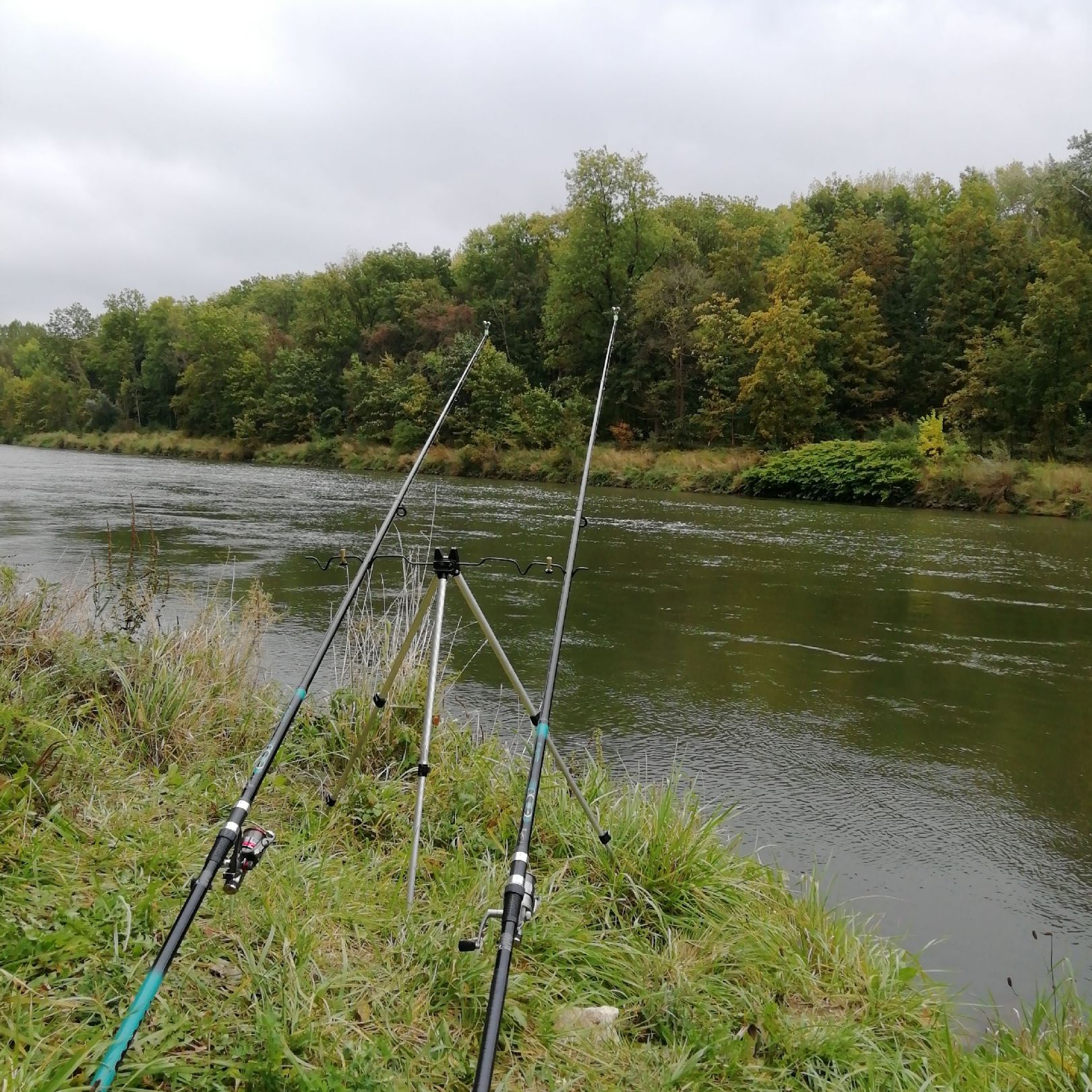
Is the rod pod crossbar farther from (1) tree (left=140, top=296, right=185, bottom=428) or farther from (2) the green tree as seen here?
(1) tree (left=140, top=296, right=185, bottom=428)

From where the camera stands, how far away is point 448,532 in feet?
56.9

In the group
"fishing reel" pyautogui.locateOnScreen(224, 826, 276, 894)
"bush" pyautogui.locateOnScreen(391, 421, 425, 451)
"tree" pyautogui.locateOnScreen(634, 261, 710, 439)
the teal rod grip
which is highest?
"tree" pyautogui.locateOnScreen(634, 261, 710, 439)

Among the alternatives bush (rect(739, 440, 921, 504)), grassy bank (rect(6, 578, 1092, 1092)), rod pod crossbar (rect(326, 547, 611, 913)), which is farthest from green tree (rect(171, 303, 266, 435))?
rod pod crossbar (rect(326, 547, 611, 913))

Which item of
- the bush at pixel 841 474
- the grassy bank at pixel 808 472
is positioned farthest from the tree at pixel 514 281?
the bush at pixel 841 474

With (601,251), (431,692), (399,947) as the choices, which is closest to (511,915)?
(399,947)

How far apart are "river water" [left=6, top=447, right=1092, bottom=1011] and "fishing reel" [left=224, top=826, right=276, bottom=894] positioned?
268 cm

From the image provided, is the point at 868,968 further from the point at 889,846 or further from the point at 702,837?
the point at 889,846

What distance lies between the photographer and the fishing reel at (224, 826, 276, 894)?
2170 millimetres

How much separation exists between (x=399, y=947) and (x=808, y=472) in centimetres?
3010

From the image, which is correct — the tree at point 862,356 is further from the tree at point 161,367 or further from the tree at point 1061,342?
the tree at point 161,367

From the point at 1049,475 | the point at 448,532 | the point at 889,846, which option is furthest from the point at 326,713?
the point at 1049,475

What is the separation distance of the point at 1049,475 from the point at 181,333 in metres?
67.4

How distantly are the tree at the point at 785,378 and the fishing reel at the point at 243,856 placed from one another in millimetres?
38034

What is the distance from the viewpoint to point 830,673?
865cm
